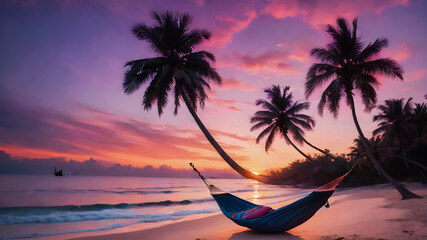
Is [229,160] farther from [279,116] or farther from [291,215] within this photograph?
[279,116]

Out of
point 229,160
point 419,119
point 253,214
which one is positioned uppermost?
point 419,119

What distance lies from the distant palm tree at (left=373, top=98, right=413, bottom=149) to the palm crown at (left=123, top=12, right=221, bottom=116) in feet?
54.9

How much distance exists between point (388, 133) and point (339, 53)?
38.9 feet

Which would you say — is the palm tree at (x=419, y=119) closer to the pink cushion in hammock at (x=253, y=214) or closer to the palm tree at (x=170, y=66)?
the palm tree at (x=170, y=66)

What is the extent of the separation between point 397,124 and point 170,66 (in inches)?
771

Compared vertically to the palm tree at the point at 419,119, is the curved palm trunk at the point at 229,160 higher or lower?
lower

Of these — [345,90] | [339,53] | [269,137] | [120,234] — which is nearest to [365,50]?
[339,53]

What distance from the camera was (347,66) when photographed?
36.3 feet

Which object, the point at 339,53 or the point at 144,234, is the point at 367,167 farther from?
the point at 144,234

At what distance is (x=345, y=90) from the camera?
11188mm

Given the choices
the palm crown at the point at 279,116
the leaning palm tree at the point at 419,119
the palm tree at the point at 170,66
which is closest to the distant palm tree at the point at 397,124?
the leaning palm tree at the point at 419,119

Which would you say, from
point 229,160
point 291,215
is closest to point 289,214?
point 291,215

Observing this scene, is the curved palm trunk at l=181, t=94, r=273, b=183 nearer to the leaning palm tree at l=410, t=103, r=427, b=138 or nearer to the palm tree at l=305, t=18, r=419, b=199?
the palm tree at l=305, t=18, r=419, b=199

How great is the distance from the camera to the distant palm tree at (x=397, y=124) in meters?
18.8
